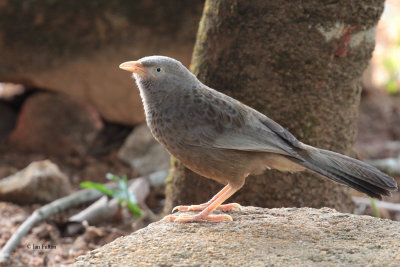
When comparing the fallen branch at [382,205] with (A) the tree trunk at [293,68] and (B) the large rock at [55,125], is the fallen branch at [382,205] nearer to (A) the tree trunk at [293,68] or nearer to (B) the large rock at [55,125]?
(A) the tree trunk at [293,68]

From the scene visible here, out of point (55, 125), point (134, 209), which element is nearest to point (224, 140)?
point (134, 209)

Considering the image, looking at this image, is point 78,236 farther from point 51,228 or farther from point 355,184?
point 355,184

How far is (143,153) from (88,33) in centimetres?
167

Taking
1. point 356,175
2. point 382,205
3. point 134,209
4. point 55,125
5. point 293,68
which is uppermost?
point 293,68

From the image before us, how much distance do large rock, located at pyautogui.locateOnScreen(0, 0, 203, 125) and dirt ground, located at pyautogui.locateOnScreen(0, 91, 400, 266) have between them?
3.81 feet

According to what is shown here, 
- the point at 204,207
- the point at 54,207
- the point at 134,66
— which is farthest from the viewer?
the point at 54,207

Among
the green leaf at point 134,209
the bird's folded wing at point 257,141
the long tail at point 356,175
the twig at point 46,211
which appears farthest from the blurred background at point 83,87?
the bird's folded wing at point 257,141

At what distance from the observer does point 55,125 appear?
759 centimetres

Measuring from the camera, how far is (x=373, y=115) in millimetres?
9766

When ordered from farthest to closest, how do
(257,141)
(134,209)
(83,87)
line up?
(83,87), (134,209), (257,141)

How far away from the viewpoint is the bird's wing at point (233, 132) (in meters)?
3.85

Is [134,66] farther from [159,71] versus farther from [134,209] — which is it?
[134,209]

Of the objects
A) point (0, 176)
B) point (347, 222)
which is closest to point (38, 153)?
point (0, 176)

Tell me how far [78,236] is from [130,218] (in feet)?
2.27
